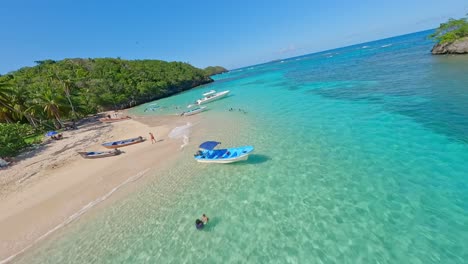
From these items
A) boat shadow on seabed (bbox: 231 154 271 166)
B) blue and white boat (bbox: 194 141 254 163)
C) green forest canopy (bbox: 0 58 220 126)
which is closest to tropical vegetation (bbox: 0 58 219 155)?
green forest canopy (bbox: 0 58 220 126)

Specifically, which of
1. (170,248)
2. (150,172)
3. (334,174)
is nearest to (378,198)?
(334,174)

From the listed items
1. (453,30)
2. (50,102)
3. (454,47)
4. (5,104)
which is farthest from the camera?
(453,30)

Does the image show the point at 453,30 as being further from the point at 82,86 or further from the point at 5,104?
the point at 82,86

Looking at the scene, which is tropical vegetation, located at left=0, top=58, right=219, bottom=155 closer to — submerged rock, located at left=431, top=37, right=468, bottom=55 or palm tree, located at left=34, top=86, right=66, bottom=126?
palm tree, located at left=34, top=86, right=66, bottom=126

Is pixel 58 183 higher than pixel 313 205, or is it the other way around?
pixel 58 183

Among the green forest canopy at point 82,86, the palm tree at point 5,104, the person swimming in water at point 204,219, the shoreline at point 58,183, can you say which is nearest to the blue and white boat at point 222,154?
the shoreline at point 58,183

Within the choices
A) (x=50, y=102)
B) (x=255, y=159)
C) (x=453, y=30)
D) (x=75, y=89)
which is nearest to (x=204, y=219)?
(x=255, y=159)
